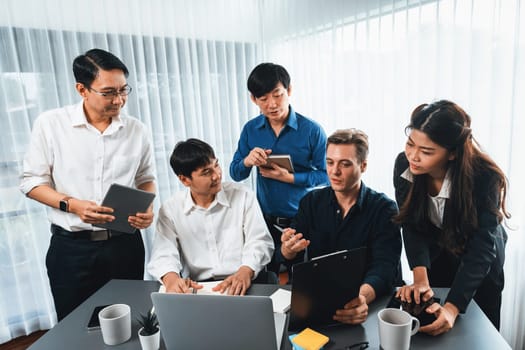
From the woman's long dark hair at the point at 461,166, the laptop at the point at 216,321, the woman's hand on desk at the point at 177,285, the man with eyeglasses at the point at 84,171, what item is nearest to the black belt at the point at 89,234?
the man with eyeglasses at the point at 84,171

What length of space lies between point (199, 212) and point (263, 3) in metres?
2.29

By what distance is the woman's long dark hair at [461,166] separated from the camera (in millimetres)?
1339

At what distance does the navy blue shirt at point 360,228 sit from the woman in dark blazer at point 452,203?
6 centimetres

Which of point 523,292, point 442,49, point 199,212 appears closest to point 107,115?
point 199,212

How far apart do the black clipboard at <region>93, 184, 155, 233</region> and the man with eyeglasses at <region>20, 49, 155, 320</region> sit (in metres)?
0.04

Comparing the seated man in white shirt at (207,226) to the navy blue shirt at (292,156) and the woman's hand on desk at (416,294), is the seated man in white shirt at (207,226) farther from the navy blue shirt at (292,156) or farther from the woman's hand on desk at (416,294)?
the woman's hand on desk at (416,294)

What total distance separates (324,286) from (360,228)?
552 millimetres

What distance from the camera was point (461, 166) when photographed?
1.36 m

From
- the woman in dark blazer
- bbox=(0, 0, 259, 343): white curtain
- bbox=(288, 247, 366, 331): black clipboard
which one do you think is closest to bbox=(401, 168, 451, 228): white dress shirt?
the woman in dark blazer

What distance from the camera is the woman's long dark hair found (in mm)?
1339

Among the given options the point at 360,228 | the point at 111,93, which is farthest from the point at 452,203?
the point at 111,93

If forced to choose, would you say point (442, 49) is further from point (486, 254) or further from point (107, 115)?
point (107, 115)

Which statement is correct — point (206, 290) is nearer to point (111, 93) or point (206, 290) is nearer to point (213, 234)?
point (213, 234)

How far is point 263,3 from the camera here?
329cm
